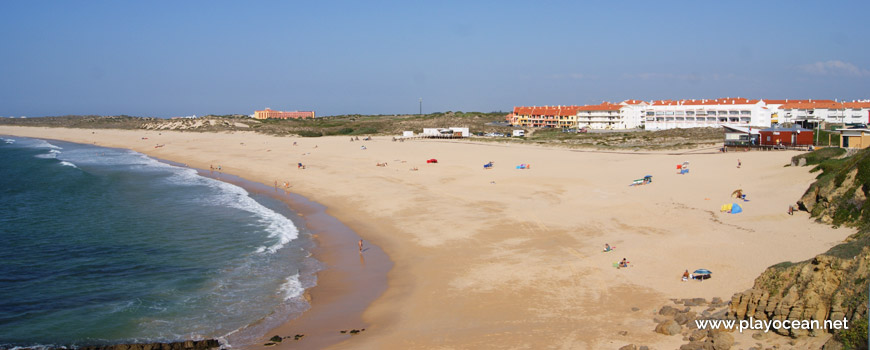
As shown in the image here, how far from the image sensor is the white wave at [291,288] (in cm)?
1588

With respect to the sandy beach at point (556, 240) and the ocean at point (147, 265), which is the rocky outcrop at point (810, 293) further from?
the ocean at point (147, 265)

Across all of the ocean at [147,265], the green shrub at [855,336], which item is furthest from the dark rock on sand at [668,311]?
the ocean at [147,265]

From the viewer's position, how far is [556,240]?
19875 millimetres

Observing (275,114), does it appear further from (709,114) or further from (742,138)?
(742,138)

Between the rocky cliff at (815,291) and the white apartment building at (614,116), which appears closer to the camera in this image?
the rocky cliff at (815,291)

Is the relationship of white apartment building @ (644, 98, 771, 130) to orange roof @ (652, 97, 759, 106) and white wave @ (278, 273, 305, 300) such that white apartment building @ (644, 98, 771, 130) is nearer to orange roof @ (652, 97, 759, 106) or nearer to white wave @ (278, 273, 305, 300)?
orange roof @ (652, 97, 759, 106)

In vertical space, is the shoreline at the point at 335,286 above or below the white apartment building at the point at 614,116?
below

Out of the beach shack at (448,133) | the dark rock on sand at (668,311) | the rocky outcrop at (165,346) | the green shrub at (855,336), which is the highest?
the beach shack at (448,133)

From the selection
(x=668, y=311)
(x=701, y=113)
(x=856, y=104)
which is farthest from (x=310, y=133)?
(x=668, y=311)

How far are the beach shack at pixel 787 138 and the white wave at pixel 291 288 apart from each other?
37.8m

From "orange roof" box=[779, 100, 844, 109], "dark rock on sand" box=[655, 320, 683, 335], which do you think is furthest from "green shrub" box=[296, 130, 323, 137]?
"dark rock on sand" box=[655, 320, 683, 335]

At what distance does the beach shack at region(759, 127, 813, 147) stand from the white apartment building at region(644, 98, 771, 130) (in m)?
31.4

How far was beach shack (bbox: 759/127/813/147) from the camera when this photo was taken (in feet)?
138

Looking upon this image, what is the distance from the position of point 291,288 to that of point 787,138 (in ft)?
129
